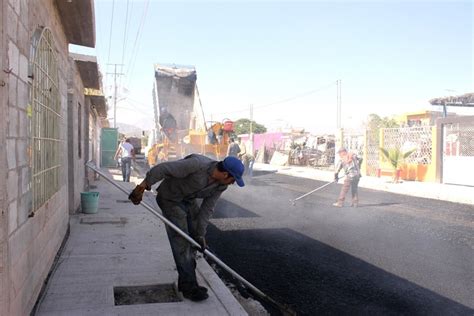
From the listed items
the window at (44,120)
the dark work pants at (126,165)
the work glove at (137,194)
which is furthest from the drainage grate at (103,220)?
the dark work pants at (126,165)

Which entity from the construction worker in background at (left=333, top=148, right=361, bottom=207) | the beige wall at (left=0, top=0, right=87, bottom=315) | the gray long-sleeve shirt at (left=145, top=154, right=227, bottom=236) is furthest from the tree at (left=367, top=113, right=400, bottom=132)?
the beige wall at (left=0, top=0, right=87, bottom=315)

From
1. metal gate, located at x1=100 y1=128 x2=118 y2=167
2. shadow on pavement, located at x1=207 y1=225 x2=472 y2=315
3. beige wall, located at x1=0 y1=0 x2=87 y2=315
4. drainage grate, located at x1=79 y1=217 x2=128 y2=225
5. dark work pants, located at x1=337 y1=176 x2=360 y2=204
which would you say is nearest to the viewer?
beige wall, located at x1=0 y1=0 x2=87 y2=315

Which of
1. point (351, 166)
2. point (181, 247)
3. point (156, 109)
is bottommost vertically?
point (181, 247)

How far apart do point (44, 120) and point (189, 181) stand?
144cm

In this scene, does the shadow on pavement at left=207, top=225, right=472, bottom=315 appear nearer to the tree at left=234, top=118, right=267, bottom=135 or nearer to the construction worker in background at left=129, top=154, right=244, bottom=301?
the construction worker in background at left=129, top=154, right=244, bottom=301

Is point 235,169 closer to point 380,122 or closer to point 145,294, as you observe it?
point 145,294

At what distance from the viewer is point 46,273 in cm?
434

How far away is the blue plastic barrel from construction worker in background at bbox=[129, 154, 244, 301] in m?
4.39

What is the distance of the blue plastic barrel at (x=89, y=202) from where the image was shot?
324 inches

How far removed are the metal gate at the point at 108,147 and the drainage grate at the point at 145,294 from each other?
1973cm

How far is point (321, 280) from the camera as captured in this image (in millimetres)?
5086

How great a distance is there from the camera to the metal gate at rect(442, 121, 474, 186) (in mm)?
16234

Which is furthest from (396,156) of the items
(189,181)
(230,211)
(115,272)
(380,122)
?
(189,181)

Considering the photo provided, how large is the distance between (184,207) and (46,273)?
1493 mm
